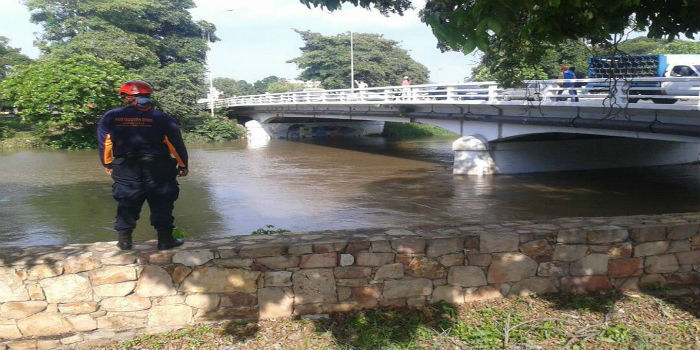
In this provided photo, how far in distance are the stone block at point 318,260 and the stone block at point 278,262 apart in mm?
50

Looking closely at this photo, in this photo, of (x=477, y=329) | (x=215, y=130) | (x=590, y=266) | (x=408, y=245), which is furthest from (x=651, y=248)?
(x=215, y=130)

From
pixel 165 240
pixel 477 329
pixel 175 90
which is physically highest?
pixel 175 90

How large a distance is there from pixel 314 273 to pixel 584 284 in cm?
215

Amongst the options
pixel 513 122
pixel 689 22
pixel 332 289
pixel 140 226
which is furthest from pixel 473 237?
pixel 513 122

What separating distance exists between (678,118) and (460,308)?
10.1 metres

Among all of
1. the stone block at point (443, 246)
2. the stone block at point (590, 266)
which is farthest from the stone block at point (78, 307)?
the stone block at point (590, 266)

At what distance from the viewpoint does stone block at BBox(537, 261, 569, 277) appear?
4317mm

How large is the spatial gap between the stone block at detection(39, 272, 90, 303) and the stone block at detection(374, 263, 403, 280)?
2.00m

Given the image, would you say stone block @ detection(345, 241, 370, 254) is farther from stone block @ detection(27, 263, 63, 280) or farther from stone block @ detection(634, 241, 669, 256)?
stone block @ detection(634, 241, 669, 256)

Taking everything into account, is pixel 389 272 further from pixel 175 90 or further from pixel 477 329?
pixel 175 90

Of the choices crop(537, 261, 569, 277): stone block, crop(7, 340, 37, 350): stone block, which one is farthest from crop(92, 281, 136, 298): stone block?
crop(537, 261, 569, 277): stone block

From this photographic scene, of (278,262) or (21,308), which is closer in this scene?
(21,308)

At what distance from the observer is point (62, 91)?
87.0 ft

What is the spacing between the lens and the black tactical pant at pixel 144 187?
154 inches
